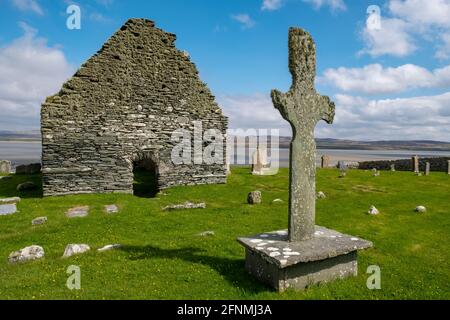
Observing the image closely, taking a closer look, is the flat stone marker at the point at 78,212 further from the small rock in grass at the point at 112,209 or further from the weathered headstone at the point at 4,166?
the weathered headstone at the point at 4,166

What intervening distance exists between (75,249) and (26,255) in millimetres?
1199

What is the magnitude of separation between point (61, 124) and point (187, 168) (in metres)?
7.69

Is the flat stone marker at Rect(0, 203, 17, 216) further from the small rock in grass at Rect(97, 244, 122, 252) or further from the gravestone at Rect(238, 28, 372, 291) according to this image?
the gravestone at Rect(238, 28, 372, 291)

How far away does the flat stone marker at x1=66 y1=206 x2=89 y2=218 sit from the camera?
13676 mm

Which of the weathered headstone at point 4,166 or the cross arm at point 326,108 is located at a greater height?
the cross arm at point 326,108

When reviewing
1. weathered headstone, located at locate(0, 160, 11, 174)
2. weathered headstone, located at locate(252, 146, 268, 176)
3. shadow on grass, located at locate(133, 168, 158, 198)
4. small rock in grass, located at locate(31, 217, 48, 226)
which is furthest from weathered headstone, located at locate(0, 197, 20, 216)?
weathered headstone, located at locate(252, 146, 268, 176)

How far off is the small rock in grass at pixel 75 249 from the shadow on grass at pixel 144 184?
1053cm

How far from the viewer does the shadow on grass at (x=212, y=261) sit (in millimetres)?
6832

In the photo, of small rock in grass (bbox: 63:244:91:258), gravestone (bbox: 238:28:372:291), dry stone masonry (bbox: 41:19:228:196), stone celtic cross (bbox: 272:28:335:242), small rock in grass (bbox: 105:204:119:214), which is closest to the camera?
gravestone (bbox: 238:28:372:291)

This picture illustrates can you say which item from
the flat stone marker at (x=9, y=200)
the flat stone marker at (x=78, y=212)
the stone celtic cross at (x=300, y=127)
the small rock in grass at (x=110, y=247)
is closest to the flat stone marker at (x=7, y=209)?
the flat stone marker at (x=9, y=200)

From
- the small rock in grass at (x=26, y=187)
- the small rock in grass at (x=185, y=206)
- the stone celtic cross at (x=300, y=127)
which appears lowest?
the small rock in grass at (x=185, y=206)

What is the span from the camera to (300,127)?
7.11 meters

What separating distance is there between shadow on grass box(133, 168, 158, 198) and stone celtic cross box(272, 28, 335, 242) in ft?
45.9

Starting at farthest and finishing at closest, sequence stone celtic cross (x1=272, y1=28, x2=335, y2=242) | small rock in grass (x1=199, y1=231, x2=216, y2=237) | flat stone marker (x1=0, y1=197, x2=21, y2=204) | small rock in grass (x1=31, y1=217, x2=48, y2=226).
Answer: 1. flat stone marker (x1=0, y1=197, x2=21, y2=204)
2. small rock in grass (x1=31, y1=217, x2=48, y2=226)
3. small rock in grass (x1=199, y1=231, x2=216, y2=237)
4. stone celtic cross (x1=272, y1=28, x2=335, y2=242)
